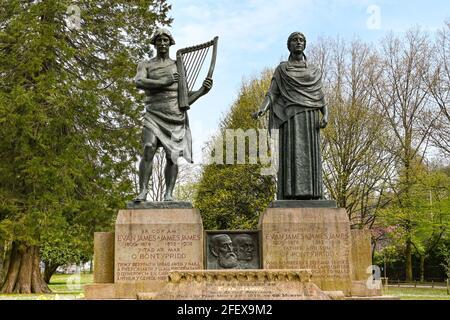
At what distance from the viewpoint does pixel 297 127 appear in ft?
36.7

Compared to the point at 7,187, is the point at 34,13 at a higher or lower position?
higher

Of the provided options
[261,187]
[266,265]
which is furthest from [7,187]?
[266,265]

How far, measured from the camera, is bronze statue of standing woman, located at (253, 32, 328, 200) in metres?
11.0

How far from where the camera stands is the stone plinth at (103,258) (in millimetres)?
10555

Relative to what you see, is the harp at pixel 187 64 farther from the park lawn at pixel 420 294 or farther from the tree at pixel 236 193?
the tree at pixel 236 193

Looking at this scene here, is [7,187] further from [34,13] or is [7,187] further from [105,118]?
[34,13]

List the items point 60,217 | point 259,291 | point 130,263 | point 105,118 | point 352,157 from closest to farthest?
point 259,291
point 130,263
point 60,217
point 105,118
point 352,157

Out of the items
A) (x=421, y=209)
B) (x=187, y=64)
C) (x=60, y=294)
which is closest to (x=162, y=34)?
(x=187, y=64)

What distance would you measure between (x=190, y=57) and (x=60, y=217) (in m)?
12.8

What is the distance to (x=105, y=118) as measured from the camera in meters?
25.2

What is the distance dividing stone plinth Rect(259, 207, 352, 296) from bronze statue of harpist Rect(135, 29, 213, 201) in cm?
206

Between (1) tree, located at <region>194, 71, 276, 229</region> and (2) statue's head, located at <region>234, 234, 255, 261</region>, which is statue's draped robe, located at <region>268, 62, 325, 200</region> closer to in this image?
(2) statue's head, located at <region>234, 234, 255, 261</region>

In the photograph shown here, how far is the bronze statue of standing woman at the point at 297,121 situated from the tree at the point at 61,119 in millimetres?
13120

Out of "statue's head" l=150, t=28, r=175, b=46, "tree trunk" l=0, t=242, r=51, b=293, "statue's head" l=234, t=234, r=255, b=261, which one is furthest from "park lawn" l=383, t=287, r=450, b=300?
"tree trunk" l=0, t=242, r=51, b=293
